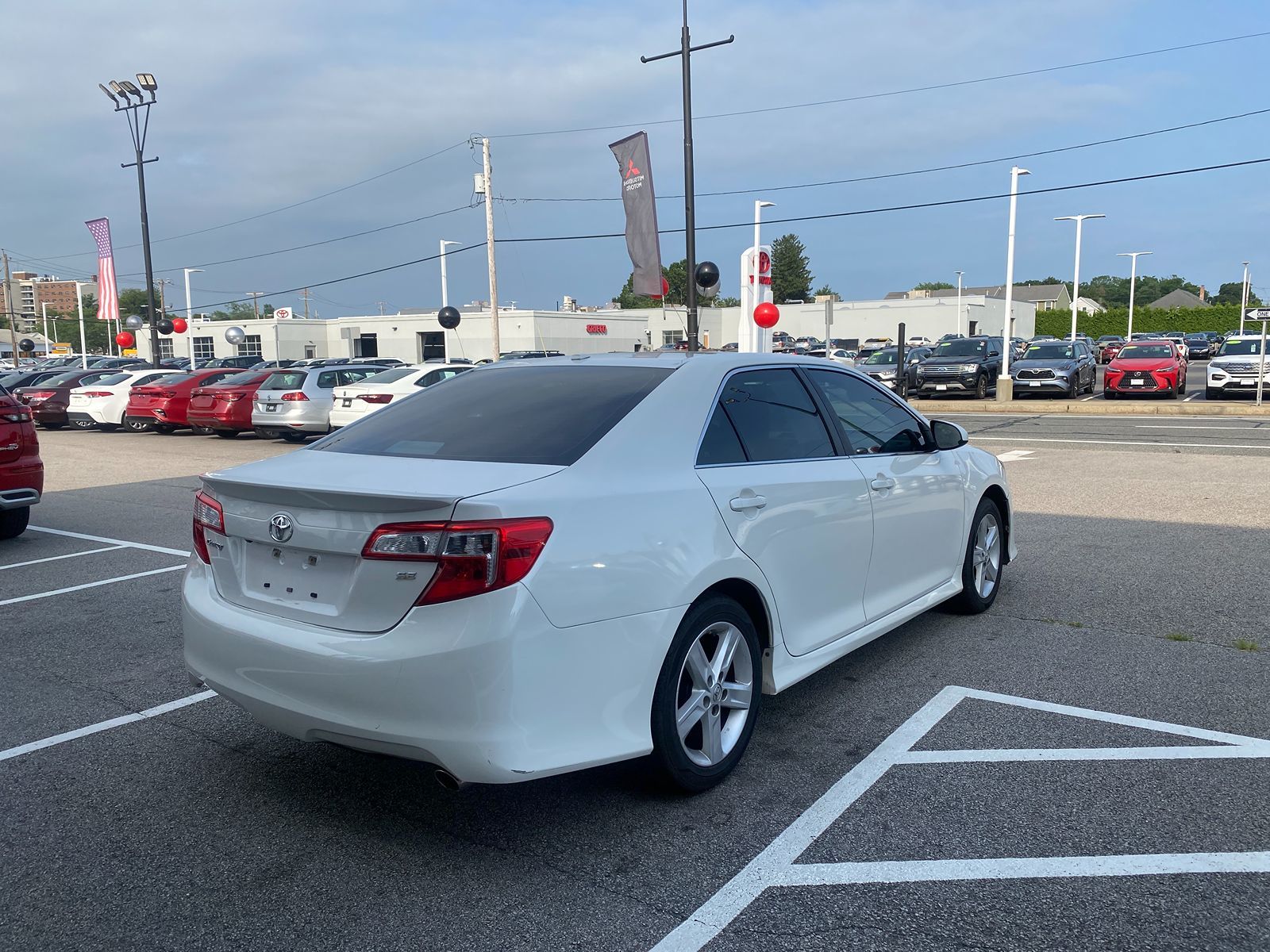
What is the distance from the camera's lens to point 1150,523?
901 centimetres

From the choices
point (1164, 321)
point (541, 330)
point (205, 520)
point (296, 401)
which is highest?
point (1164, 321)

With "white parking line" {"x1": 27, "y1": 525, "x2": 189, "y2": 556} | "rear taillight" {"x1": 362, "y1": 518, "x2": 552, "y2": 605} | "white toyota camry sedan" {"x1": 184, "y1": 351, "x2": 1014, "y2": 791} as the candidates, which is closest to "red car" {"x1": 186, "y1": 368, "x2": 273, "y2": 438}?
"white parking line" {"x1": 27, "y1": 525, "x2": 189, "y2": 556}

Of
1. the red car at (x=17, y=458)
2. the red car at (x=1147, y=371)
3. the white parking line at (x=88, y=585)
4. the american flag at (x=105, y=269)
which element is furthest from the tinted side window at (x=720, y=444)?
the american flag at (x=105, y=269)

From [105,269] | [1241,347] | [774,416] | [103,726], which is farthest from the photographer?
[105,269]

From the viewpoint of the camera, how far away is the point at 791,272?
12269cm

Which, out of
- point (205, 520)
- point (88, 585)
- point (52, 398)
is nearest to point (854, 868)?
point (205, 520)

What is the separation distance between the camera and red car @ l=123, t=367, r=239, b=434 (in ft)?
73.7

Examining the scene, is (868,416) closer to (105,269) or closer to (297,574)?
(297,574)

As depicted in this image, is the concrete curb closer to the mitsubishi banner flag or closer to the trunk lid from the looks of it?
the mitsubishi banner flag

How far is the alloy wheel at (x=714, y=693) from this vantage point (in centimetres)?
359

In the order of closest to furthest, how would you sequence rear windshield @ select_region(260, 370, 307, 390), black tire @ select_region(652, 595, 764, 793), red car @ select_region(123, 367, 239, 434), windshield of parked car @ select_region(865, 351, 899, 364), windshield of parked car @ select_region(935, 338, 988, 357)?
1. black tire @ select_region(652, 595, 764, 793)
2. rear windshield @ select_region(260, 370, 307, 390)
3. red car @ select_region(123, 367, 239, 434)
4. windshield of parked car @ select_region(935, 338, 988, 357)
5. windshield of parked car @ select_region(865, 351, 899, 364)

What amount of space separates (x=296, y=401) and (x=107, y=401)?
24.9ft

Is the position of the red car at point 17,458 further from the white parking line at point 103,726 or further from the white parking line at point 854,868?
the white parking line at point 854,868

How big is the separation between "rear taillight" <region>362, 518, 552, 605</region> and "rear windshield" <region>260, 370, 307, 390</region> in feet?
57.5
